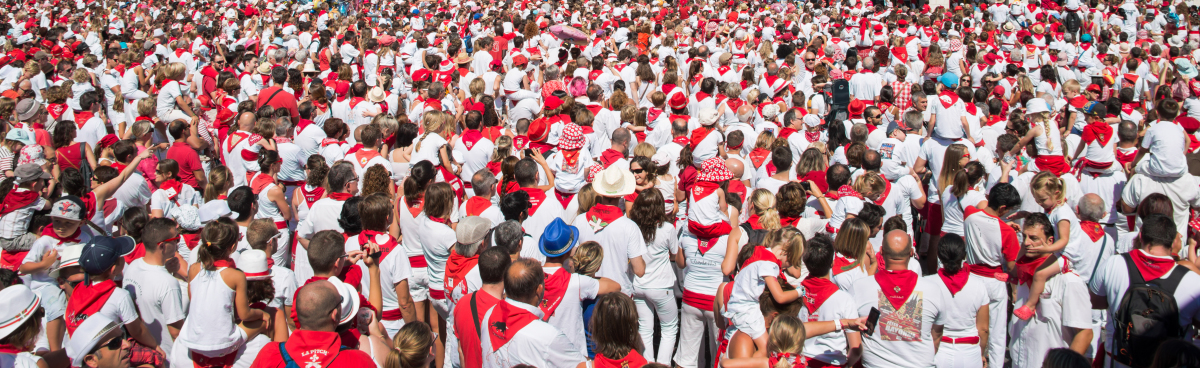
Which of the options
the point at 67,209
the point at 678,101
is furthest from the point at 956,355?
the point at 67,209

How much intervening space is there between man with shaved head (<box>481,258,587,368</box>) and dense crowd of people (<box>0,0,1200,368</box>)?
1 centimetres

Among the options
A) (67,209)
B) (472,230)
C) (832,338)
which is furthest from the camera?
(67,209)

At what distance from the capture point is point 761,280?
3652 millimetres

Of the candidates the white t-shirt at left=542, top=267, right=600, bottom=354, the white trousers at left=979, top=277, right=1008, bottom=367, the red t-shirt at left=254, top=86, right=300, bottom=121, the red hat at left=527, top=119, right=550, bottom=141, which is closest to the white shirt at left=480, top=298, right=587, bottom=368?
the white t-shirt at left=542, top=267, right=600, bottom=354

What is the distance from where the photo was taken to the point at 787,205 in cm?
491

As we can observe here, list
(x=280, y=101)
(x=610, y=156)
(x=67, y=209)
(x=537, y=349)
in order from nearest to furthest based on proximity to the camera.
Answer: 1. (x=537, y=349)
2. (x=67, y=209)
3. (x=610, y=156)
4. (x=280, y=101)

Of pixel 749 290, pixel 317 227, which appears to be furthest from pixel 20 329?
pixel 749 290

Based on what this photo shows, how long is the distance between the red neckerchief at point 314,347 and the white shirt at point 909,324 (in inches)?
100

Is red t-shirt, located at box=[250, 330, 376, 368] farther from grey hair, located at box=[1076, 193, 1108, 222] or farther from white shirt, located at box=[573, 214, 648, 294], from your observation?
grey hair, located at box=[1076, 193, 1108, 222]

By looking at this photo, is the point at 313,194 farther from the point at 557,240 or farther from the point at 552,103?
the point at 557,240

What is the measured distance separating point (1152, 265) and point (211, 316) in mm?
4719

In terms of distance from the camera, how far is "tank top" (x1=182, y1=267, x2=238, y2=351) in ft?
11.2

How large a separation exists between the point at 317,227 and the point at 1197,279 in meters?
5.19

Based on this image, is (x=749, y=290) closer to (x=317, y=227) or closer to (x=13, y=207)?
(x=317, y=227)
